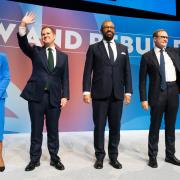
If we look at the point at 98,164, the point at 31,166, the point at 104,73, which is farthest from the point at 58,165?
the point at 104,73

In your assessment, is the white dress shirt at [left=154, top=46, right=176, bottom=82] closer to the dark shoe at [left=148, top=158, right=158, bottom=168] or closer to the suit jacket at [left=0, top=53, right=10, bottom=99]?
the dark shoe at [left=148, top=158, right=158, bottom=168]

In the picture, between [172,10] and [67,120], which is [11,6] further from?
[172,10]

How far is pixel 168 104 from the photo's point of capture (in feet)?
10.8

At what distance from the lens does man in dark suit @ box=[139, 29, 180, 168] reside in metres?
3.24

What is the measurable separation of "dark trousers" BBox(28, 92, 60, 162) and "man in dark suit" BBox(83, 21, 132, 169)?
14.8 inches

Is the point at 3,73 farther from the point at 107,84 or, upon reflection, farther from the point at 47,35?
the point at 107,84

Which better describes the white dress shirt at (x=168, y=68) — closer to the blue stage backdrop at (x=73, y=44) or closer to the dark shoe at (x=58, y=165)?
the dark shoe at (x=58, y=165)

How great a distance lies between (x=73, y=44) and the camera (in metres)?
4.90

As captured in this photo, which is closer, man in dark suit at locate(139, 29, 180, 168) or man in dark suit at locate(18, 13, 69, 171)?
man in dark suit at locate(18, 13, 69, 171)

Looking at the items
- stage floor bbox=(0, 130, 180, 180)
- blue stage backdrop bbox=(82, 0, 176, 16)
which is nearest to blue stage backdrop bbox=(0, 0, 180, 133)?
blue stage backdrop bbox=(82, 0, 176, 16)

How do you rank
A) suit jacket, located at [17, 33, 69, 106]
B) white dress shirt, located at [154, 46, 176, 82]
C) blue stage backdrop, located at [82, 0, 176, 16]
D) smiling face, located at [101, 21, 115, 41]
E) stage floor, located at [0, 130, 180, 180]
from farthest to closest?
blue stage backdrop, located at [82, 0, 176, 16]
white dress shirt, located at [154, 46, 176, 82]
smiling face, located at [101, 21, 115, 41]
suit jacket, located at [17, 33, 69, 106]
stage floor, located at [0, 130, 180, 180]

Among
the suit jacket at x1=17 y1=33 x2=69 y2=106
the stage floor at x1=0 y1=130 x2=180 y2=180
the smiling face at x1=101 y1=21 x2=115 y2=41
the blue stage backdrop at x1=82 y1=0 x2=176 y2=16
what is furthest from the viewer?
the blue stage backdrop at x1=82 y1=0 x2=176 y2=16

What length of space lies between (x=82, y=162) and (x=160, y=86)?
1.18 metres

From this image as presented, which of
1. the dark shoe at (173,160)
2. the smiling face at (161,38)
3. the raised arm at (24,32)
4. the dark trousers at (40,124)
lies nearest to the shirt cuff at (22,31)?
the raised arm at (24,32)
